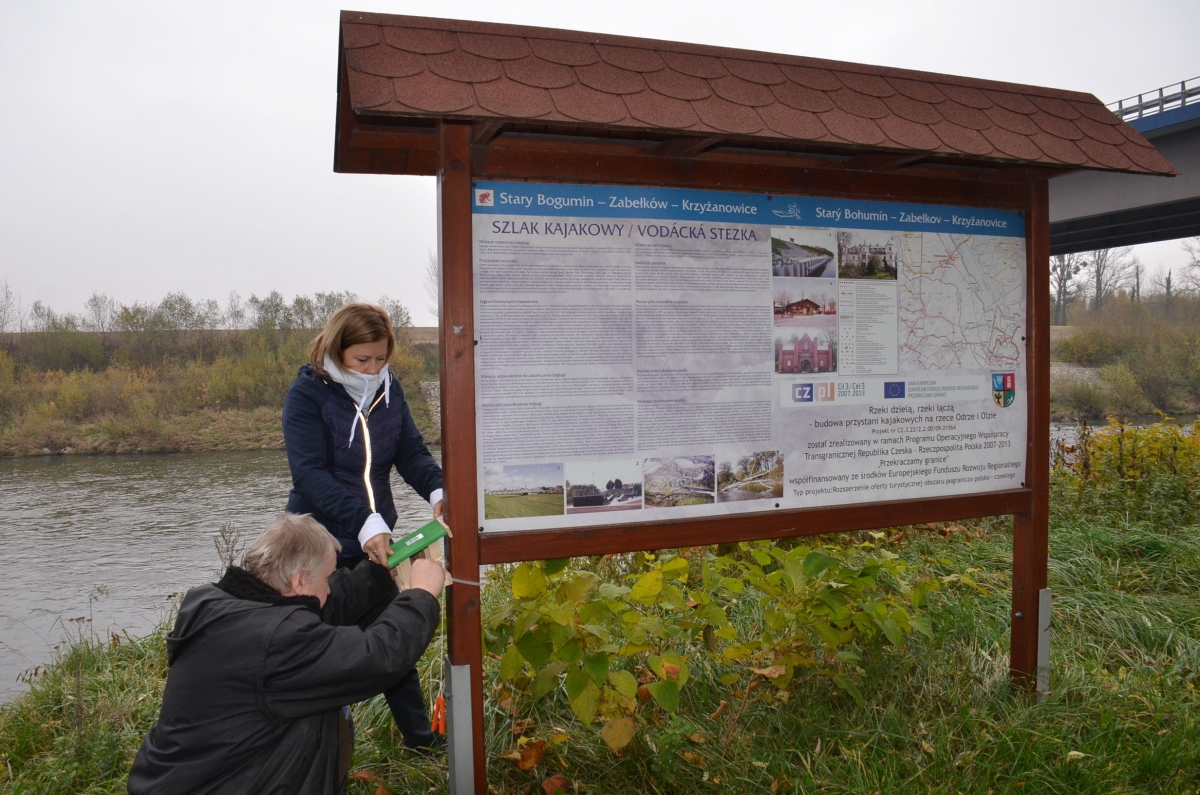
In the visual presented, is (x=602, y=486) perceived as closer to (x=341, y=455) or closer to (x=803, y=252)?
(x=341, y=455)

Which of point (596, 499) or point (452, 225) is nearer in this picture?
point (452, 225)

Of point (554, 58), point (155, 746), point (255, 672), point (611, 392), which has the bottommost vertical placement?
point (155, 746)

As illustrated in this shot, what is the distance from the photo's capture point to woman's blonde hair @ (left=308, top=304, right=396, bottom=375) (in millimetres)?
2660

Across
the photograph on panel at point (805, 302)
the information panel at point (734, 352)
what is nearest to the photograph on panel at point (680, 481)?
the information panel at point (734, 352)

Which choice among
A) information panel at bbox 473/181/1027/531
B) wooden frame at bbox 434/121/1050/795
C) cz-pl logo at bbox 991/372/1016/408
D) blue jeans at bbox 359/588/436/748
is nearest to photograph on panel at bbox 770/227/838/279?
information panel at bbox 473/181/1027/531

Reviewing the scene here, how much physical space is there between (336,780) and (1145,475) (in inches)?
280

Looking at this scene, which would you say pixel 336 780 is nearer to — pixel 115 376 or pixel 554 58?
pixel 554 58

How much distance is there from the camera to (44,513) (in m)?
10.8

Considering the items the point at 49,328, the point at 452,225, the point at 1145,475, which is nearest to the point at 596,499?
the point at 452,225

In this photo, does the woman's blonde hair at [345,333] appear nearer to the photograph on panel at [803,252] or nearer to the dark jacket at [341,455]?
the dark jacket at [341,455]

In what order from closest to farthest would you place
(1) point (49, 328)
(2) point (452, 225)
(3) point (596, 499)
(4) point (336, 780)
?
(4) point (336, 780) < (2) point (452, 225) < (3) point (596, 499) < (1) point (49, 328)

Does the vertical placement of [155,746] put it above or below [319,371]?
below

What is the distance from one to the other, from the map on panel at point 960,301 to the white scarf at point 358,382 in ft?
6.56

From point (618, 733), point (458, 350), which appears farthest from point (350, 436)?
point (618, 733)
